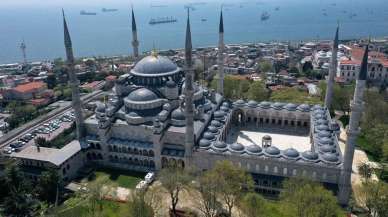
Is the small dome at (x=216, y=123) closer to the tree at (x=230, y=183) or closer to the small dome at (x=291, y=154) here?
the small dome at (x=291, y=154)

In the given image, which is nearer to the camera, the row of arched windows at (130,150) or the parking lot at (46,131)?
the row of arched windows at (130,150)

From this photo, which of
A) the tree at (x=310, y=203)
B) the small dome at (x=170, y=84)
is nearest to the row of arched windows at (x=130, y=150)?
the small dome at (x=170, y=84)

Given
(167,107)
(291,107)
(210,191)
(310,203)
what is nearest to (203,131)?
(167,107)

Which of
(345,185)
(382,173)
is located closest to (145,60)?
(345,185)

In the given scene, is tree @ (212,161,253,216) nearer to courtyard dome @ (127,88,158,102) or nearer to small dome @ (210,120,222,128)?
small dome @ (210,120,222,128)

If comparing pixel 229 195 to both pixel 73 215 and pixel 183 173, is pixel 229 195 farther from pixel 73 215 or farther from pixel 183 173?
pixel 73 215

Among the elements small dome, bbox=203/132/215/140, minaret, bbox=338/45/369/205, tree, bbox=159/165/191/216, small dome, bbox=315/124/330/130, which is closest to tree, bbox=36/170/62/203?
tree, bbox=159/165/191/216
